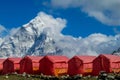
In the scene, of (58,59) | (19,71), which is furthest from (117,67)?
(19,71)

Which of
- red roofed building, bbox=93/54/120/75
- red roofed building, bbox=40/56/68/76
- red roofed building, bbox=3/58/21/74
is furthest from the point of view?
red roofed building, bbox=3/58/21/74

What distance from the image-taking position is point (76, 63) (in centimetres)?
10031

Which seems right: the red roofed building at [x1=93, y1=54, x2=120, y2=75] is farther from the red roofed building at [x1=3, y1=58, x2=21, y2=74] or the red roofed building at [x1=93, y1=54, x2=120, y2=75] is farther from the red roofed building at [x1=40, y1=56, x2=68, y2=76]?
the red roofed building at [x1=3, y1=58, x2=21, y2=74]

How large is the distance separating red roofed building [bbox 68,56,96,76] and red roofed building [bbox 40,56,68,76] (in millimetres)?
3738

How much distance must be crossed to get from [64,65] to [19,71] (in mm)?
12403

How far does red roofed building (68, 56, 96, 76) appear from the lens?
99.8 metres

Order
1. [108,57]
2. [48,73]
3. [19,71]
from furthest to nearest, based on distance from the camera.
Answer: [19,71], [48,73], [108,57]

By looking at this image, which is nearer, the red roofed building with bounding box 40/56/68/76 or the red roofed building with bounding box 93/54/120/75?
the red roofed building with bounding box 93/54/120/75

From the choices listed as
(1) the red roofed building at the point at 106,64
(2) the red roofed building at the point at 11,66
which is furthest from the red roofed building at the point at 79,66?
(2) the red roofed building at the point at 11,66

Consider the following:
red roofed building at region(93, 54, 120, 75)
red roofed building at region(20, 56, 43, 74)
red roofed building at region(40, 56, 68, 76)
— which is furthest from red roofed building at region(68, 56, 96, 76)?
red roofed building at region(20, 56, 43, 74)

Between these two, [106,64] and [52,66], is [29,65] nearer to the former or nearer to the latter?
[52,66]

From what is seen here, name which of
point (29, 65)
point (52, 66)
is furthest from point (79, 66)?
point (29, 65)

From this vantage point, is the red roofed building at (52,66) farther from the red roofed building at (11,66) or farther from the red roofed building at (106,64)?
the red roofed building at (106,64)

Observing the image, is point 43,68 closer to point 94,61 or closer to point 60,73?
point 60,73
